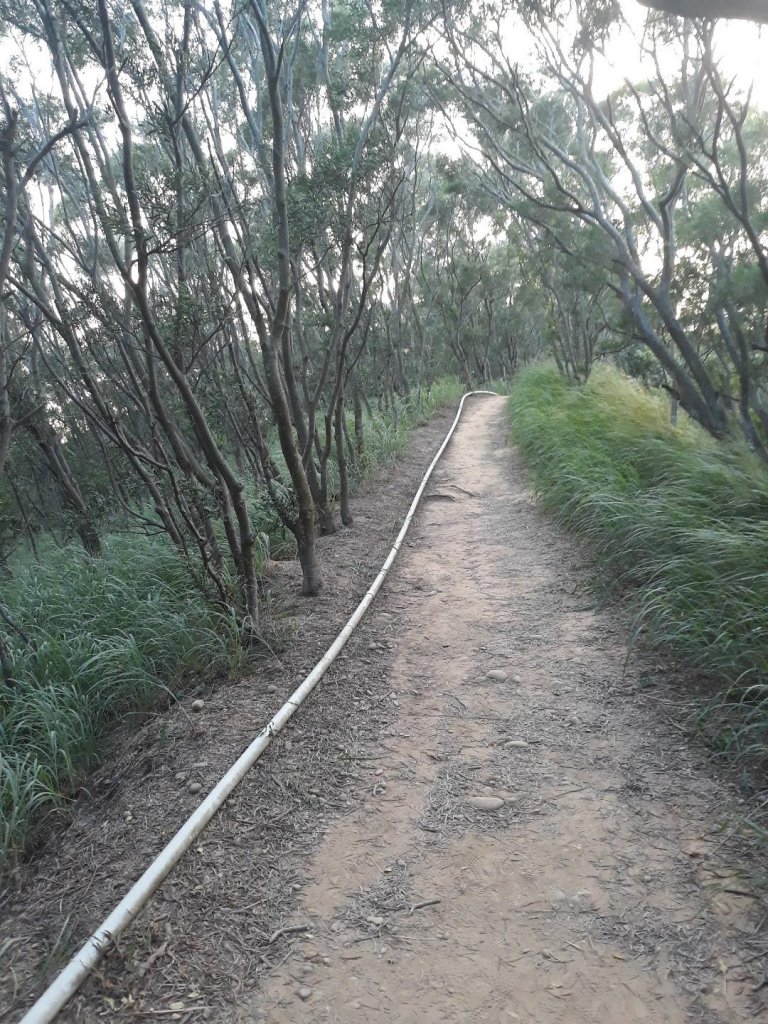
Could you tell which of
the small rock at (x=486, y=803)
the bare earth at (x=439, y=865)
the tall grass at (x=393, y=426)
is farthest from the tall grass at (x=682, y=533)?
the tall grass at (x=393, y=426)

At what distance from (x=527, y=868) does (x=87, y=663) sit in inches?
106

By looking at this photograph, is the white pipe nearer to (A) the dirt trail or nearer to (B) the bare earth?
(B) the bare earth

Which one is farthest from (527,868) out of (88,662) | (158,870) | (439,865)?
(88,662)

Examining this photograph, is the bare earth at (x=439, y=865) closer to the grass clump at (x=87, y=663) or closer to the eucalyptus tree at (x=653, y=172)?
the grass clump at (x=87, y=663)

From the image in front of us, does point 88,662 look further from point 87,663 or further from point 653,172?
point 653,172

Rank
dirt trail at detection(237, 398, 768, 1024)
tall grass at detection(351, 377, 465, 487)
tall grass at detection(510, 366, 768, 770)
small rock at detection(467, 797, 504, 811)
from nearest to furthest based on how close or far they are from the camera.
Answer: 1. dirt trail at detection(237, 398, 768, 1024)
2. small rock at detection(467, 797, 504, 811)
3. tall grass at detection(510, 366, 768, 770)
4. tall grass at detection(351, 377, 465, 487)

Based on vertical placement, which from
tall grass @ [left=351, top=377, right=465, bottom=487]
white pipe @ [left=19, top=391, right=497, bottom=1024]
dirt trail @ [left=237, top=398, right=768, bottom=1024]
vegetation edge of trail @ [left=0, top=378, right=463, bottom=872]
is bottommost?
dirt trail @ [left=237, top=398, right=768, bottom=1024]

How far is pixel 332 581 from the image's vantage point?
559 centimetres

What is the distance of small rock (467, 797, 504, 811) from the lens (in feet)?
9.18

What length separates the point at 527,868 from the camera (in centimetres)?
244

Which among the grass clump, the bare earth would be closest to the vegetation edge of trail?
the grass clump

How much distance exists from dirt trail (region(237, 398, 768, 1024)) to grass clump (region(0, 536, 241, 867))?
4.03 feet

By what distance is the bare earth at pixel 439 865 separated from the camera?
2.01 meters

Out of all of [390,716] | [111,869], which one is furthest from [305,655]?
[111,869]
